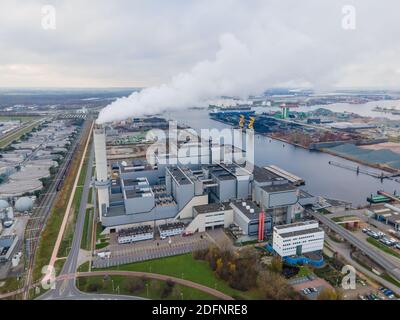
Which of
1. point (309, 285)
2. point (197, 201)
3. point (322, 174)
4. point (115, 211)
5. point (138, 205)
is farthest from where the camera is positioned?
point (322, 174)

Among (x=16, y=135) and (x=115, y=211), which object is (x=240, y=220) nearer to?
(x=115, y=211)

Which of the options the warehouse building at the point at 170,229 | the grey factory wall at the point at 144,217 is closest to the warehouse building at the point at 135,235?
the warehouse building at the point at 170,229

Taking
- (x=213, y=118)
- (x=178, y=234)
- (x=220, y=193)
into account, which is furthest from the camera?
(x=213, y=118)

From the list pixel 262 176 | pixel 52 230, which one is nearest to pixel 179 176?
pixel 262 176

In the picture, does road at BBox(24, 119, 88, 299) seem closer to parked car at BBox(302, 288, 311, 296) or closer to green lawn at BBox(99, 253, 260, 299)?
green lawn at BBox(99, 253, 260, 299)

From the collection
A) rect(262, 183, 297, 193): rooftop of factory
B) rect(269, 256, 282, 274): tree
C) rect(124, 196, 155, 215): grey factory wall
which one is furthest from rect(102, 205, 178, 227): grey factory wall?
rect(269, 256, 282, 274): tree
